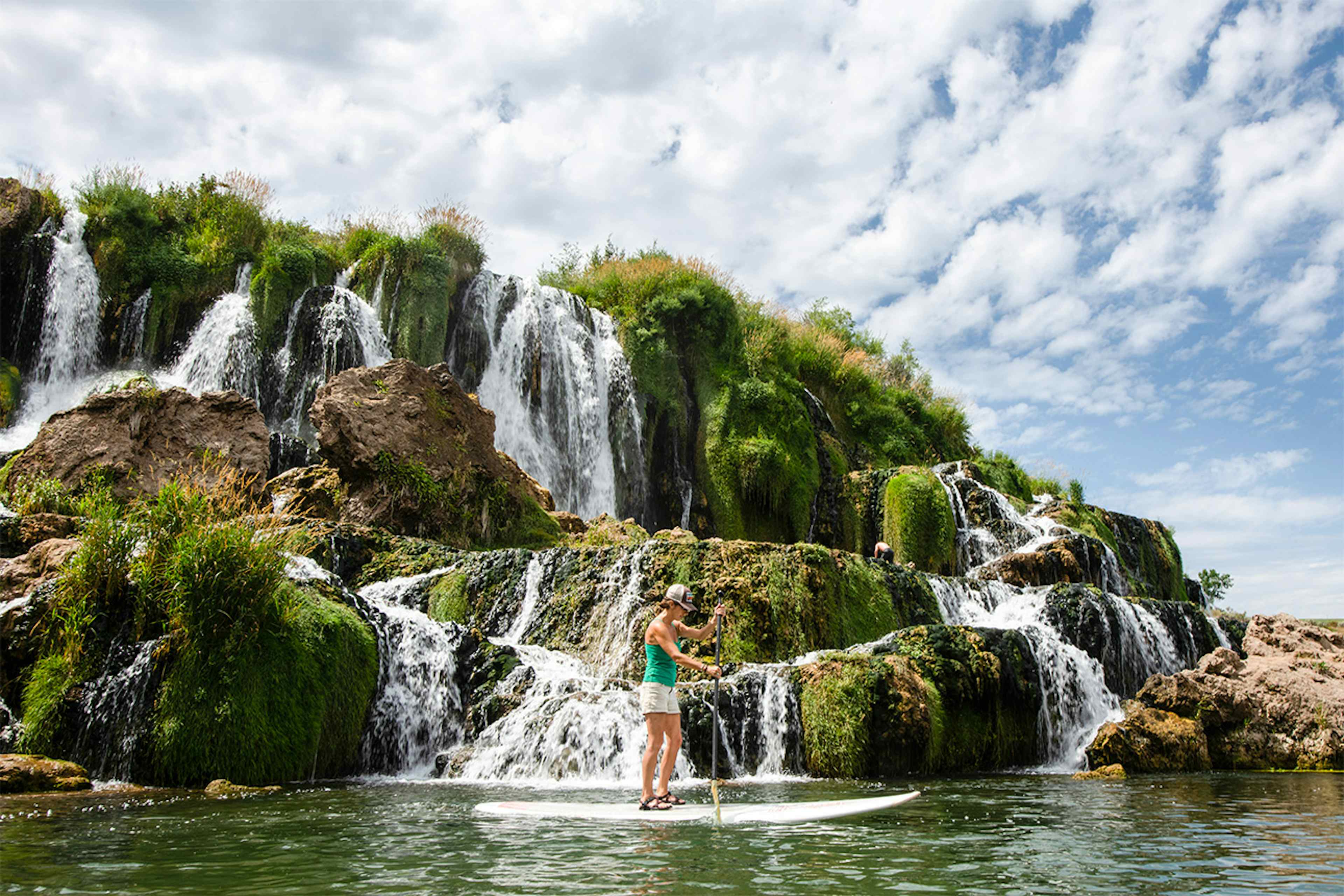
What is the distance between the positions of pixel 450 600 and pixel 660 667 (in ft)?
26.0

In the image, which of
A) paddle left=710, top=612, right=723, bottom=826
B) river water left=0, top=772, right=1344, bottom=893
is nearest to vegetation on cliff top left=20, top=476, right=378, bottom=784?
river water left=0, top=772, right=1344, bottom=893

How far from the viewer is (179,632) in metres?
9.26

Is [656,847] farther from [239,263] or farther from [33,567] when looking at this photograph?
[239,263]

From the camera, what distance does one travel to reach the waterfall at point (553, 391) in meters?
22.3

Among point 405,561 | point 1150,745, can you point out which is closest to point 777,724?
point 1150,745

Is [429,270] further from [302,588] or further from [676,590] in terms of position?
[676,590]

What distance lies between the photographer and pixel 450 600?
46.4 feet

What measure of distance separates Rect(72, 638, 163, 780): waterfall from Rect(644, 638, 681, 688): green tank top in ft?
17.7

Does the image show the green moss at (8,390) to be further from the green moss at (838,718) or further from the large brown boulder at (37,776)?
the green moss at (838,718)

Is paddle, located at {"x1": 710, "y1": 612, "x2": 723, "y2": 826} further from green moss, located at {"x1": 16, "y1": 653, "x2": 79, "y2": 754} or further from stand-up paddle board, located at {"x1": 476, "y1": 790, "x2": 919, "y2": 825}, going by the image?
green moss, located at {"x1": 16, "y1": 653, "x2": 79, "y2": 754}

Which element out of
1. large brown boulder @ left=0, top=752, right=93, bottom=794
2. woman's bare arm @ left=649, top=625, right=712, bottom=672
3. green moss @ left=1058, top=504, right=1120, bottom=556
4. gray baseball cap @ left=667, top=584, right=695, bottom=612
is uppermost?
green moss @ left=1058, top=504, right=1120, bottom=556

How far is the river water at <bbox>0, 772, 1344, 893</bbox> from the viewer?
457 cm

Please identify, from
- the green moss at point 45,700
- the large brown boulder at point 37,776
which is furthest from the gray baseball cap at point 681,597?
the green moss at point 45,700

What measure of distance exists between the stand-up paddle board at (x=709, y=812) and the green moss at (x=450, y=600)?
6.91 m
